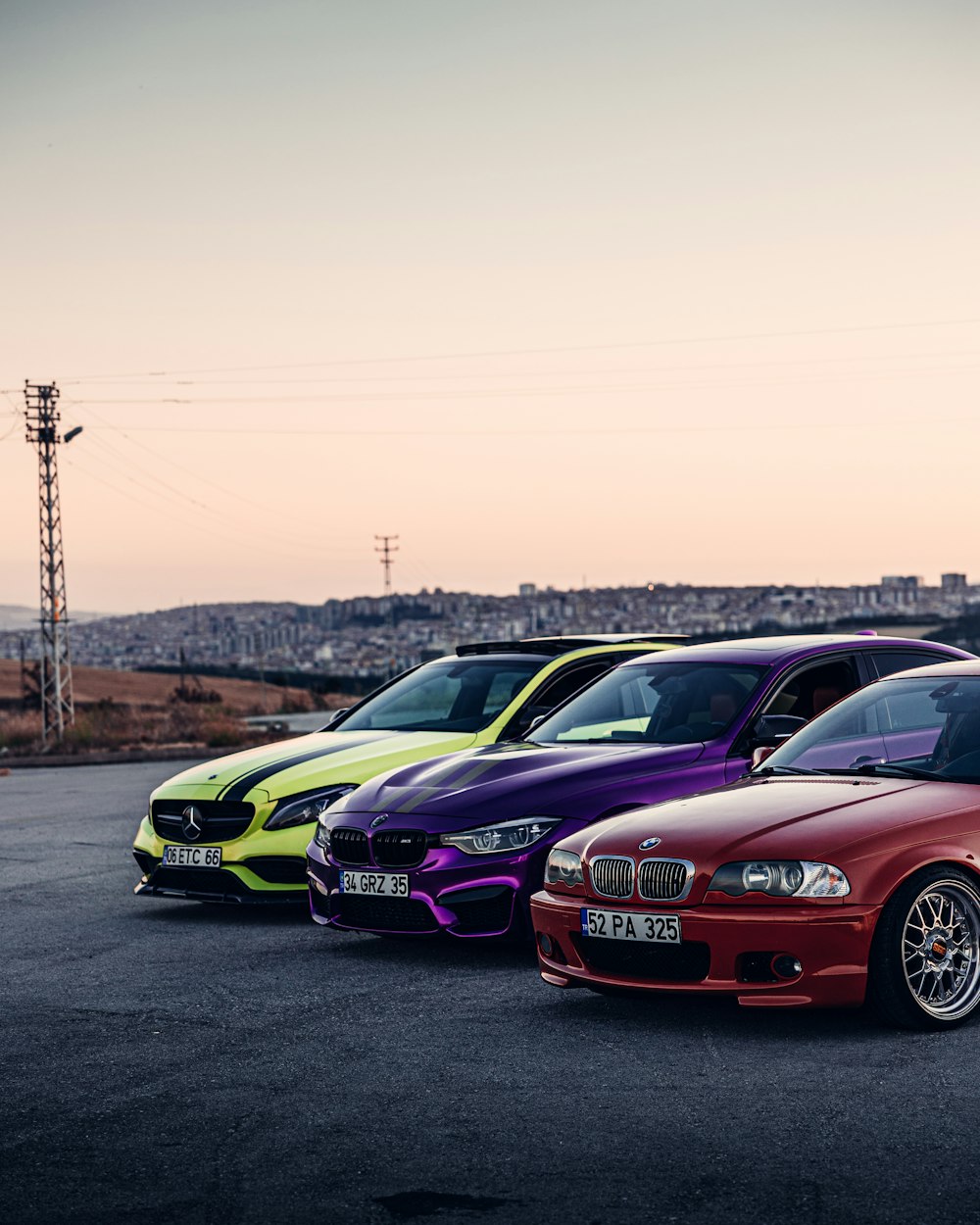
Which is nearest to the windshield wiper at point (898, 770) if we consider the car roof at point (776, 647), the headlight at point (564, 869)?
the headlight at point (564, 869)

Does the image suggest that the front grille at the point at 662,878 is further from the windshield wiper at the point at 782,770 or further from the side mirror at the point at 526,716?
→ the side mirror at the point at 526,716

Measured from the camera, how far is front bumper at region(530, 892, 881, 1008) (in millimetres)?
6355

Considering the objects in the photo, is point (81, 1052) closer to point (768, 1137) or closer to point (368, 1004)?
point (368, 1004)

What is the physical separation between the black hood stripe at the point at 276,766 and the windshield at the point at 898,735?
3.48 metres

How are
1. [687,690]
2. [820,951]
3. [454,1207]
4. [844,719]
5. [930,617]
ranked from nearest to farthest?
[454,1207] < [820,951] < [844,719] < [687,690] < [930,617]

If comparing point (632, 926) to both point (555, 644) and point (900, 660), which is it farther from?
point (555, 644)

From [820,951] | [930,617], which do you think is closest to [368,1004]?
[820,951]

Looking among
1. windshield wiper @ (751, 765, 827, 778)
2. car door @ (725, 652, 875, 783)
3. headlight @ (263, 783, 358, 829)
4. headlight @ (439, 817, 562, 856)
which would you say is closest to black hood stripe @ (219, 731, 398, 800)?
A: headlight @ (263, 783, 358, 829)

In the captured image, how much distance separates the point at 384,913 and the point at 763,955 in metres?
2.55

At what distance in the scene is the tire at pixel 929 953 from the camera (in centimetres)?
640

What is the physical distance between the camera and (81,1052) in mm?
6578

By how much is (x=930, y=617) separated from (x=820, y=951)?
3682 inches

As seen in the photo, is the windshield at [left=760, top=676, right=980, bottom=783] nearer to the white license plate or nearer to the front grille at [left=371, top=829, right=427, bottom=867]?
the front grille at [left=371, top=829, right=427, bottom=867]

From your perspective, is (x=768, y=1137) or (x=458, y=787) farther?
(x=458, y=787)
